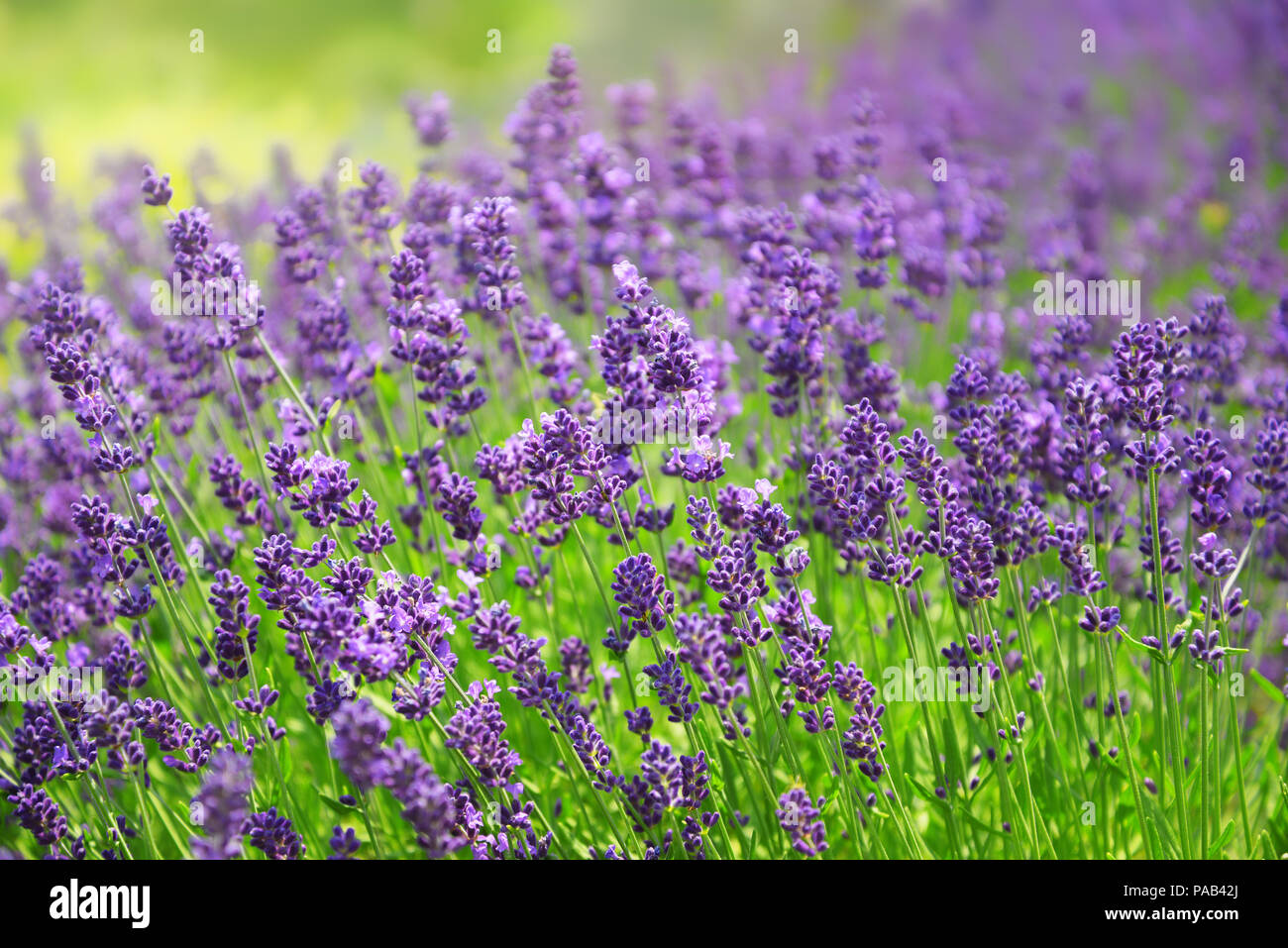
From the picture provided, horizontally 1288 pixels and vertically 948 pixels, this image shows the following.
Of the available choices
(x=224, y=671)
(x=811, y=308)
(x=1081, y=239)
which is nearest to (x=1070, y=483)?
(x=811, y=308)

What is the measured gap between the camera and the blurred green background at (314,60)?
14055 mm

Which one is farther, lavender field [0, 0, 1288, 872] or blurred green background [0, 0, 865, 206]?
blurred green background [0, 0, 865, 206]

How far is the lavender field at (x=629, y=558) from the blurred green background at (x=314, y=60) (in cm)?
889

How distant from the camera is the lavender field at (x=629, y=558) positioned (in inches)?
91.3

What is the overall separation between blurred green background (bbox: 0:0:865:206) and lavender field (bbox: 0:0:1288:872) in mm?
8889

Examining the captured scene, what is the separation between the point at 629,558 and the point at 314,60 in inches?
674

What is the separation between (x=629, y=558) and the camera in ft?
7.54

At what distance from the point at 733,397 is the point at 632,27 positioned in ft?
51.7

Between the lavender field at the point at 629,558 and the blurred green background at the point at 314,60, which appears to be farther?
the blurred green background at the point at 314,60

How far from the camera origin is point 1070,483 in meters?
2.85

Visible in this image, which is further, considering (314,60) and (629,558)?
(314,60)

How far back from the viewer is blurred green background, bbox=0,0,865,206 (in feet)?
46.1

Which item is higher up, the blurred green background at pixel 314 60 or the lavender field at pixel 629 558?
the blurred green background at pixel 314 60
